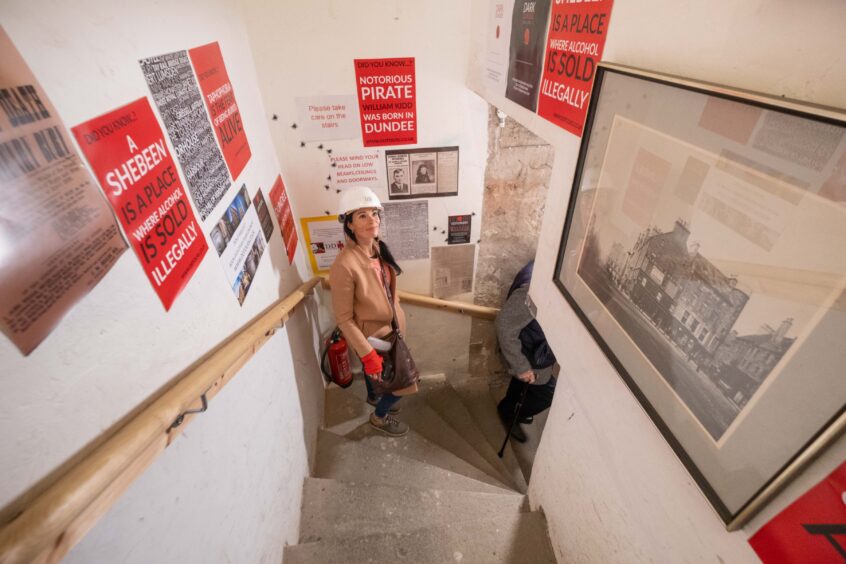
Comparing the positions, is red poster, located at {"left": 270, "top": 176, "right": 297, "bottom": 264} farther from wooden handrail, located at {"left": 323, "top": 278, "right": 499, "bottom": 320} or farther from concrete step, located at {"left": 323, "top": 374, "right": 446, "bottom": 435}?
concrete step, located at {"left": 323, "top": 374, "right": 446, "bottom": 435}

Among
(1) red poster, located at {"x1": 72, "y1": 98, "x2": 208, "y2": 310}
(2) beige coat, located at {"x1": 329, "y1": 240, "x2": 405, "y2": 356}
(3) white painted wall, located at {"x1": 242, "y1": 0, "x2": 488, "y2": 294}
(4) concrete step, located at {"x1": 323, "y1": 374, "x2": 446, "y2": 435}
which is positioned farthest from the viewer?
(4) concrete step, located at {"x1": 323, "y1": 374, "x2": 446, "y2": 435}

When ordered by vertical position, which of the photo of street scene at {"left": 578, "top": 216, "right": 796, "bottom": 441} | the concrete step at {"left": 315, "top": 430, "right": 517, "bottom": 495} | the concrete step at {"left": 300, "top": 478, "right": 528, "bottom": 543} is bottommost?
the concrete step at {"left": 315, "top": 430, "right": 517, "bottom": 495}

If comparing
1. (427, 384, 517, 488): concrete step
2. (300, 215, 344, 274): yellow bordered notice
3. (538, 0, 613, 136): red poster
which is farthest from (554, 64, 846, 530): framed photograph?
(427, 384, 517, 488): concrete step

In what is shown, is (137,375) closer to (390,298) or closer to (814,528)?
(814,528)

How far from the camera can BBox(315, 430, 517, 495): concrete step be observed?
241 centimetres

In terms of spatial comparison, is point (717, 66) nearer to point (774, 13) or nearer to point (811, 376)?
point (774, 13)

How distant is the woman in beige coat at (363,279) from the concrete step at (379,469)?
1.97ft

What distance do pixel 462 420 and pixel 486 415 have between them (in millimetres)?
331

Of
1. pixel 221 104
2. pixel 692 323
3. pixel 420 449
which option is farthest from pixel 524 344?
pixel 221 104

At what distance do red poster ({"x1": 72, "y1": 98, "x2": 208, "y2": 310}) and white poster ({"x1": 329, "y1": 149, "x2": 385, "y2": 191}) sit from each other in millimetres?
1372

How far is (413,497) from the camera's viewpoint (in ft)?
7.18

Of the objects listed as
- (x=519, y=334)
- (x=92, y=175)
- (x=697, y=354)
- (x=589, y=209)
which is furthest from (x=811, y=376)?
(x=519, y=334)

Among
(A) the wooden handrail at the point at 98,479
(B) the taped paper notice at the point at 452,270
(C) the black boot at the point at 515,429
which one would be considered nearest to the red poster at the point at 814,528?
(A) the wooden handrail at the point at 98,479

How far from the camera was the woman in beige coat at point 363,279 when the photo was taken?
2.06 m
